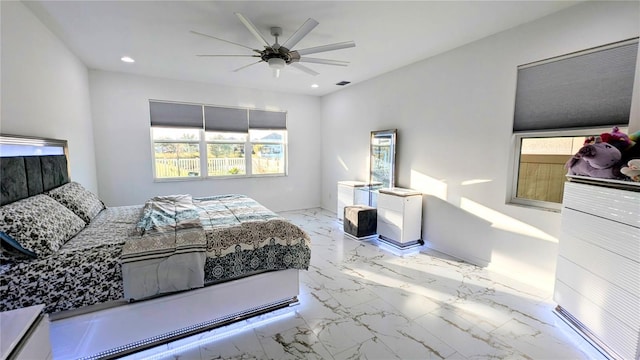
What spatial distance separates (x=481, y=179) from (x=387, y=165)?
1.50 metres

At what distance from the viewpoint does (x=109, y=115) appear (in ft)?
14.1

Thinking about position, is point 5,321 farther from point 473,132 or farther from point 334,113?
point 334,113

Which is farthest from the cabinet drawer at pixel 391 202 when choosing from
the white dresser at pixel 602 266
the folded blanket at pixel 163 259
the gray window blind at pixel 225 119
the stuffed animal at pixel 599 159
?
the gray window blind at pixel 225 119

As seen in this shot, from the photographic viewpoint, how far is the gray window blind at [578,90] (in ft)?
7.00

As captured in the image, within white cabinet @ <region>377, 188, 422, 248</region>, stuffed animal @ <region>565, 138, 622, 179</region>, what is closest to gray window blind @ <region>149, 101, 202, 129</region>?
white cabinet @ <region>377, 188, 422, 248</region>

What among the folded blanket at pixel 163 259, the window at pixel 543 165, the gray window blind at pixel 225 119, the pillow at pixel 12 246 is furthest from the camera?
the gray window blind at pixel 225 119

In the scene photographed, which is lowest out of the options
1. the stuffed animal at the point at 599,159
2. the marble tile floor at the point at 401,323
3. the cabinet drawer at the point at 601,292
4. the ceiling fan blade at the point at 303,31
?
the marble tile floor at the point at 401,323

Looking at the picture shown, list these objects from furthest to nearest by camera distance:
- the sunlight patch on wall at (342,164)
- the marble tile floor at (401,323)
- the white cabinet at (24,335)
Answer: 1. the sunlight patch on wall at (342,164)
2. the marble tile floor at (401,323)
3. the white cabinet at (24,335)

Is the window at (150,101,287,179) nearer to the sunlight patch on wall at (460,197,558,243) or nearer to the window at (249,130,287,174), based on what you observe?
the window at (249,130,287,174)

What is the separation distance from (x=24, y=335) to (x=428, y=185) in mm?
3884

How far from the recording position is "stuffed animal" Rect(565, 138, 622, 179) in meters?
1.82

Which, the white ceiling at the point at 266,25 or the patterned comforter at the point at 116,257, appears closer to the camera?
the patterned comforter at the point at 116,257

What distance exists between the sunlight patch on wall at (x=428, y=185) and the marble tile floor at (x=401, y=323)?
3.18ft

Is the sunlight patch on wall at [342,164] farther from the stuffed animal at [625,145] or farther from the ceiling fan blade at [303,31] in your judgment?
the stuffed animal at [625,145]
